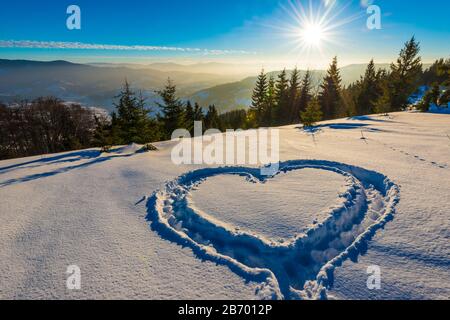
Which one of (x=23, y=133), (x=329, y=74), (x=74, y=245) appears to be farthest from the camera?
(x=329, y=74)

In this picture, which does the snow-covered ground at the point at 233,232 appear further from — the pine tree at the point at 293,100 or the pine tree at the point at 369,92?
the pine tree at the point at 369,92

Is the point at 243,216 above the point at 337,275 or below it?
above

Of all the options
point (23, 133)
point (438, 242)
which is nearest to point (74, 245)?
point (438, 242)

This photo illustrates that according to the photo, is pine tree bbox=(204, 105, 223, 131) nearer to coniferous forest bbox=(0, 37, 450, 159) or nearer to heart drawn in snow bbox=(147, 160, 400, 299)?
coniferous forest bbox=(0, 37, 450, 159)

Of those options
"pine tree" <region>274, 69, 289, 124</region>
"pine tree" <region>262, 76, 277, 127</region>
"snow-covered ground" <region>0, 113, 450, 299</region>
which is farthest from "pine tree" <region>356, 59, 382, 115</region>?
"snow-covered ground" <region>0, 113, 450, 299</region>
